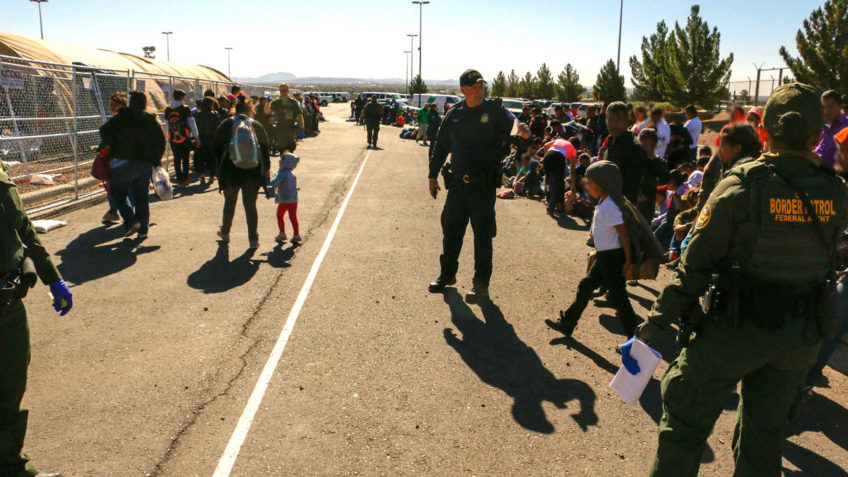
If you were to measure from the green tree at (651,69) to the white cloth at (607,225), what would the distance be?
1430 inches

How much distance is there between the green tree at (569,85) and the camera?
5247 cm

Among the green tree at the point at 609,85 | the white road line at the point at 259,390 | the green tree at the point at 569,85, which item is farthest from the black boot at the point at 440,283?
the green tree at the point at 569,85

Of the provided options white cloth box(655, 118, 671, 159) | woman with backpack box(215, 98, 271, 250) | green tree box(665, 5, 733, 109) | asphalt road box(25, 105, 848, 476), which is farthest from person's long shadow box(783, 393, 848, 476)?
green tree box(665, 5, 733, 109)

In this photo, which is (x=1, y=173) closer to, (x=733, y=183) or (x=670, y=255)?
(x=733, y=183)

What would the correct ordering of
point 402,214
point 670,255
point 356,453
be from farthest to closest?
point 402,214
point 670,255
point 356,453

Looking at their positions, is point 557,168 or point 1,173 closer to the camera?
point 1,173

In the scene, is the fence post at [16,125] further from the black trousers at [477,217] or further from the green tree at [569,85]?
the green tree at [569,85]

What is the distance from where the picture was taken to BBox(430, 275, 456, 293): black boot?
253 inches

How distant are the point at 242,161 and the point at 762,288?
654 centimetres

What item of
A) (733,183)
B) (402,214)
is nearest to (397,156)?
(402,214)

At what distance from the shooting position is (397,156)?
67.9 ft

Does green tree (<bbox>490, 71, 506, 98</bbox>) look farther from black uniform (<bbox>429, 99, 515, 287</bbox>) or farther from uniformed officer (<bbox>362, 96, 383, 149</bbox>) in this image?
black uniform (<bbox>429, 99, 515, 287</bbox>)

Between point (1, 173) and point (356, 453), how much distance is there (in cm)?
236

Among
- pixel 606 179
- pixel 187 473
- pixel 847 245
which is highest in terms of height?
pixel 606 179
